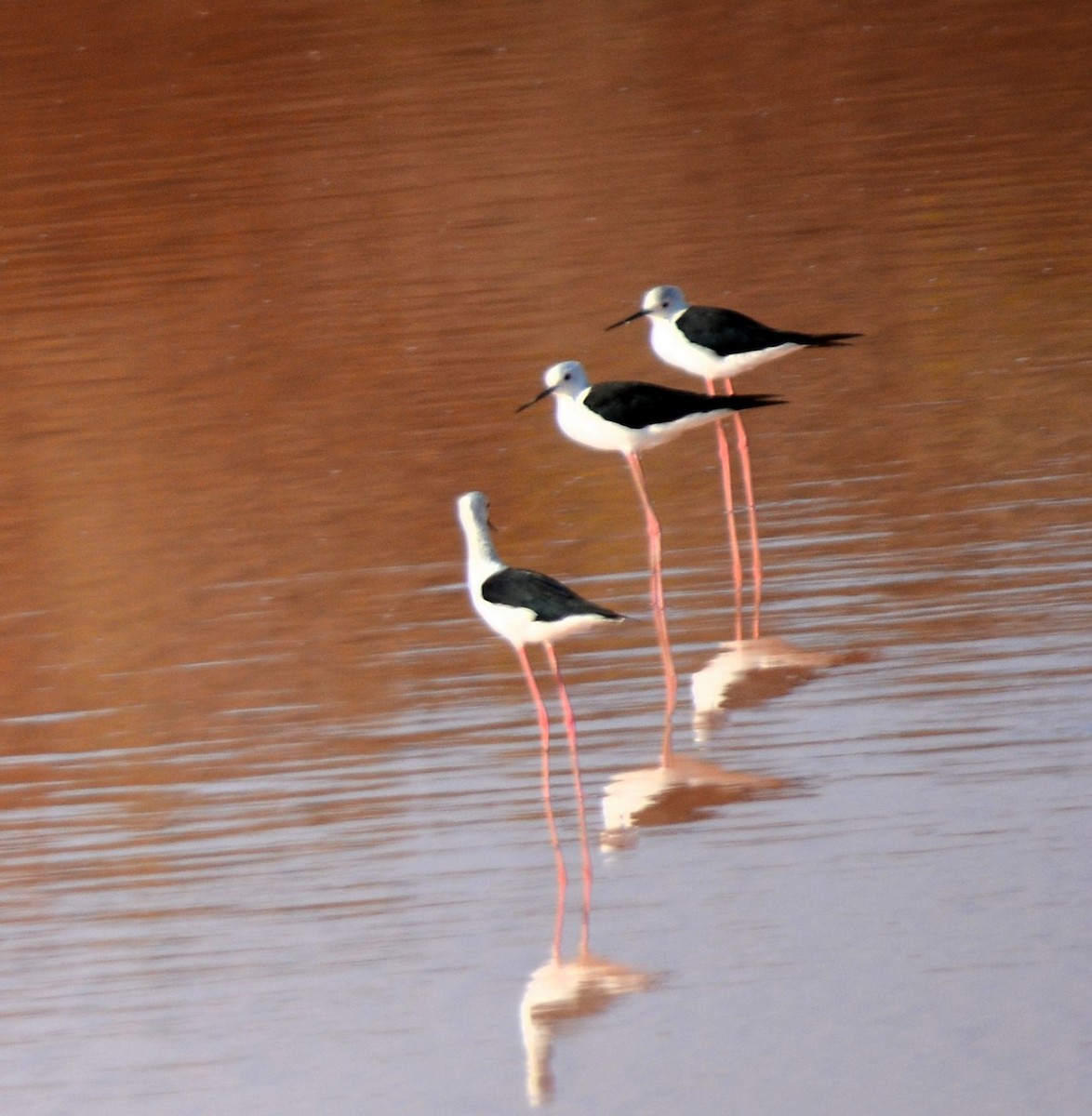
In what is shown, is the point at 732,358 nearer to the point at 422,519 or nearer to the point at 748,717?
the point at 422,519

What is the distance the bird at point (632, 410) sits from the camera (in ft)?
25.1

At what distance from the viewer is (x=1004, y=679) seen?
612 centimetres

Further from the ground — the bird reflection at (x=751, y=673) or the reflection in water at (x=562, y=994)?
the bird reflection at (x=751, y=673)

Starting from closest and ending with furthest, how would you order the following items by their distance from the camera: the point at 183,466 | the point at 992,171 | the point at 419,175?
the point at 183,466, the point at 992,171, the point at 419,175

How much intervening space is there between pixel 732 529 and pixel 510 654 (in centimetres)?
132

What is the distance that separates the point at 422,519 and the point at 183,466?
1.49 metres

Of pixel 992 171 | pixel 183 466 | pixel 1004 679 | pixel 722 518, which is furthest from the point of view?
pixel 992 171

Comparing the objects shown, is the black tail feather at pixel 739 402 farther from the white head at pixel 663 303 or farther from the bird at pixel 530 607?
the bird at pixel 530 607

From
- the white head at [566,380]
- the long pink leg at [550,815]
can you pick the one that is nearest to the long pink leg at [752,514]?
the white head at [566,380]

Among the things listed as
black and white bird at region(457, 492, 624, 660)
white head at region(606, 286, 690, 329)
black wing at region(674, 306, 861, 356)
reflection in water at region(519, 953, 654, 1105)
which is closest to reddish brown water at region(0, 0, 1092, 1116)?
reflection in water at region(519, 953, 654, 1105)

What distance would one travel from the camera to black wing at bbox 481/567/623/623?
5730mm

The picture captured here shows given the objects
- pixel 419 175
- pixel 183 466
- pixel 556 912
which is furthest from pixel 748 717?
pixel 419 175

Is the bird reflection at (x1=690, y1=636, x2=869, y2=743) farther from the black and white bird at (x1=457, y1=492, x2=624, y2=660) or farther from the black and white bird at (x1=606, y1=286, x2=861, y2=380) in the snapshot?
the black and white bird at (x1=606, y1=286, x2=861, y2=380)

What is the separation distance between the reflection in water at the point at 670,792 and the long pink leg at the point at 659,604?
177 millimetres
